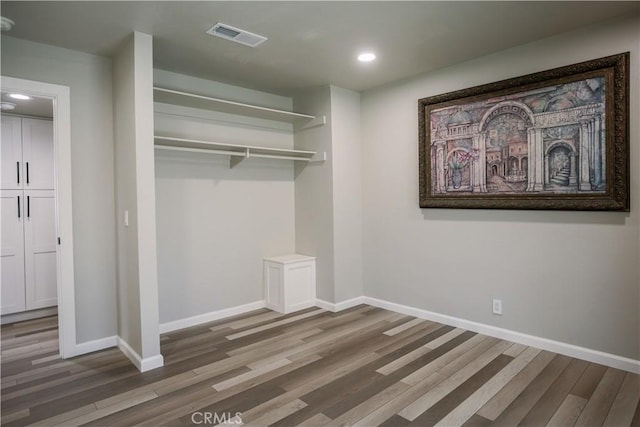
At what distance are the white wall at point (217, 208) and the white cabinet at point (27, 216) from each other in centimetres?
168

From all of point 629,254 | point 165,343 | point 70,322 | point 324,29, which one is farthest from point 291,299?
point 629,254

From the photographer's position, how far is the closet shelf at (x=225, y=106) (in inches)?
131

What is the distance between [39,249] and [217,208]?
2118 millimetres

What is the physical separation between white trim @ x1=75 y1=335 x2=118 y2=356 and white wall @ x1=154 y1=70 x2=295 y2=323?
439 millimetres

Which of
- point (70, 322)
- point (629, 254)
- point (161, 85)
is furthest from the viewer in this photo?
point (161, 85)

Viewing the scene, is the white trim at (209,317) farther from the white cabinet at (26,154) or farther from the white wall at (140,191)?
the white cabinet at (26,154)

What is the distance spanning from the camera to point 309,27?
2.69 metres

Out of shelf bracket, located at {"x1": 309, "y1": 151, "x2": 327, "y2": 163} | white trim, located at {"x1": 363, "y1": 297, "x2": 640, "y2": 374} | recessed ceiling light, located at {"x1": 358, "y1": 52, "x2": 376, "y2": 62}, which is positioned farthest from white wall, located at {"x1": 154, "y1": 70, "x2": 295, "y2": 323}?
white trim, located at {"x1": 363, "y1": 297, "x2": 640, "y2": 374}

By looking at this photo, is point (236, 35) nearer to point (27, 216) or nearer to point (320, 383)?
point (320, 383)

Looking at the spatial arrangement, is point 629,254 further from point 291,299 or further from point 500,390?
point 291,299

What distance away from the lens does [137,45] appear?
2734 millimetres

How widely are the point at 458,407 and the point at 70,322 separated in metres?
2.89

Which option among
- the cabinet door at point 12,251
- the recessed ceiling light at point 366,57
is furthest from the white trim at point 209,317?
the recessed ceiling light at point 366,57

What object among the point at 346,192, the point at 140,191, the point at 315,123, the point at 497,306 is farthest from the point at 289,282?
the point at 497,306
